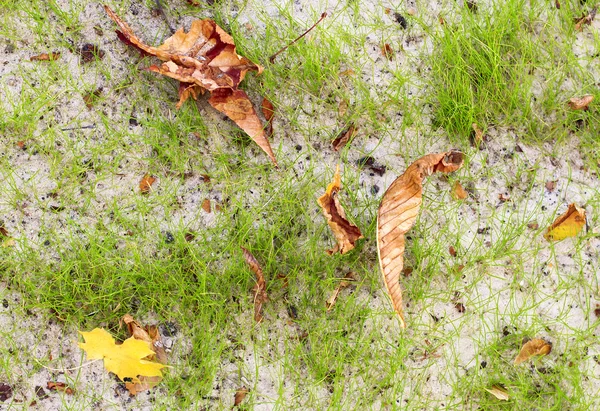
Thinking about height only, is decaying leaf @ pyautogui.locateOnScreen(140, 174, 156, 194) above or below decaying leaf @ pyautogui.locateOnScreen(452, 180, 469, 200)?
above

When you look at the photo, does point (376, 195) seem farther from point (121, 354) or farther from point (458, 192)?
point (121, 354)

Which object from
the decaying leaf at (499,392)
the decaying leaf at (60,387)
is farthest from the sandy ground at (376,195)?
the decaying leaf at (499,392)

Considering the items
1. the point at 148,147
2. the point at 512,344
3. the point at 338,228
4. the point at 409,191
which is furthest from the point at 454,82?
the point at 148,147

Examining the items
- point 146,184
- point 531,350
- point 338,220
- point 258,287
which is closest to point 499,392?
point 531,350

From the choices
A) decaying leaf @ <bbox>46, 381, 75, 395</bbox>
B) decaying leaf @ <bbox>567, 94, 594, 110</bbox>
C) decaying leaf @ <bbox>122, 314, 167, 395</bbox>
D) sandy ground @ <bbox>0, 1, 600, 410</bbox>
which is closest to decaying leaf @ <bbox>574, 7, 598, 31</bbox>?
sandy ground @ <bbox>0, 1, 600, 410</bbox>

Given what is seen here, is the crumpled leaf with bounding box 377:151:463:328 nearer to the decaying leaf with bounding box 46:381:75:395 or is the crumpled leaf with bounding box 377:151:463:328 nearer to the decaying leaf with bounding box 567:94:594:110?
the decaying leaf with bounding box 567:94:594:110

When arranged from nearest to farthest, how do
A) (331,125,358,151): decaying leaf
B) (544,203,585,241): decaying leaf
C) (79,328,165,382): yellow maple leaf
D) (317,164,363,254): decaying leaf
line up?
(79,328,165,382): yellow maple leaf → (317,164,363,254): decaying leaf → (544,203,585,241): decaying leaf → (331,125,358,151): decaying leaf
